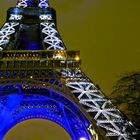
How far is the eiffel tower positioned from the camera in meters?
12.2

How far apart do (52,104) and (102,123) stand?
684cm

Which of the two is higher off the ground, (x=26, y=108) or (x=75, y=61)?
(x=75, y=61)

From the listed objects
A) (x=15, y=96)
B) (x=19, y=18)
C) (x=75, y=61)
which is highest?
(x=19, y=18)

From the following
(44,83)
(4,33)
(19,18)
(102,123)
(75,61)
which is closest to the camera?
(102,123)

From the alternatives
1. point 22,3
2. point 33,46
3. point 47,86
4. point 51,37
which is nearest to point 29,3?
point 22,3

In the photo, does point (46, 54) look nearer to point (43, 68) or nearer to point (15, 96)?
point (43, 68)

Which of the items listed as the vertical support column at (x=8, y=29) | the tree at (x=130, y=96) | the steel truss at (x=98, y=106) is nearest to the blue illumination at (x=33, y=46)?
the vertical support column at (x=8, y=29)

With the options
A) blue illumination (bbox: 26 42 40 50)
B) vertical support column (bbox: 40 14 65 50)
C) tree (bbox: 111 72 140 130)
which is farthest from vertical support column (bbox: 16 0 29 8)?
tree (bbox: 111 72 140 130)

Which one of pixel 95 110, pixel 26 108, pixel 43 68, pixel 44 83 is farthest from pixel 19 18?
pixel 95 110

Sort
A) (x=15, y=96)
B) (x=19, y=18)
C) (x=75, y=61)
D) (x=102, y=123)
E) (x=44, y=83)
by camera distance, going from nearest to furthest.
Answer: (x=102, y=123)
(x=44, y=83)
(x=75, y=61)
(x=15, y=96)
(x=19, y=18)

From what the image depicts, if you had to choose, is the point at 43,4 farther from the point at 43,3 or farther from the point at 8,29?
the point at 8,29

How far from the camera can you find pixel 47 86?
13891mm

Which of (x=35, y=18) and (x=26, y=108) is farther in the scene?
(x=35, y=18)

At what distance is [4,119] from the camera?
1873cm
